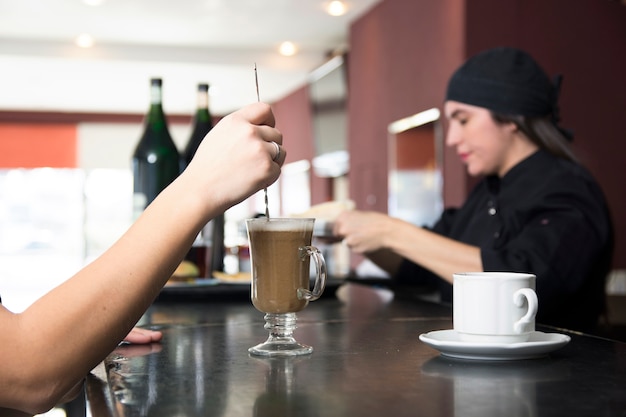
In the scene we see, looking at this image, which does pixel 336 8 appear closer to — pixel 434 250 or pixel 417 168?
pixel 417 168

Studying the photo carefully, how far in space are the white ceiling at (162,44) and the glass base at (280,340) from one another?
16.5 ft

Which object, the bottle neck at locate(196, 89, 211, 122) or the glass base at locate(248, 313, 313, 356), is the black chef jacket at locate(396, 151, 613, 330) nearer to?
the bottle neck at locate(196, 89, 211, 122)

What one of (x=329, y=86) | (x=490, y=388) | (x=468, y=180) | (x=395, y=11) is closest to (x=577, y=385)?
(x=490, y=388)

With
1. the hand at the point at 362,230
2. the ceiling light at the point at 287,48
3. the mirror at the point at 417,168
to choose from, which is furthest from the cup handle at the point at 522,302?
the ceiling light at the point at 287,48

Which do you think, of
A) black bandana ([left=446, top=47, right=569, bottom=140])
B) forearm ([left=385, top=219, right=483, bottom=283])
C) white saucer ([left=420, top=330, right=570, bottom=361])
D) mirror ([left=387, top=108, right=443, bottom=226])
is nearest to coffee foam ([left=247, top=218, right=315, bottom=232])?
white saucer ([left=420, top=330, right=570, bottom=361])

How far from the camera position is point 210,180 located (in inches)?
36.8

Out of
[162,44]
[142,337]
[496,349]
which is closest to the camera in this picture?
[496,349]

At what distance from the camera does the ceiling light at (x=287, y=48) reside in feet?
24.1

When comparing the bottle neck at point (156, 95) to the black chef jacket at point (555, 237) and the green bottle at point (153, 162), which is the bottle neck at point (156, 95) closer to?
the green bottle at point (153, 162)

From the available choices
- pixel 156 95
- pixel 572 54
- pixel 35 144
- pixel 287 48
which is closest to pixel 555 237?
pixel 156 95

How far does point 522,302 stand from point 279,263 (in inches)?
12.1

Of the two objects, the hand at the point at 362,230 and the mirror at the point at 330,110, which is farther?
the mirror at the point at 330,110

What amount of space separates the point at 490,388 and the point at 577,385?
9 cm

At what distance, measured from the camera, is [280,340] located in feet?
3.58
